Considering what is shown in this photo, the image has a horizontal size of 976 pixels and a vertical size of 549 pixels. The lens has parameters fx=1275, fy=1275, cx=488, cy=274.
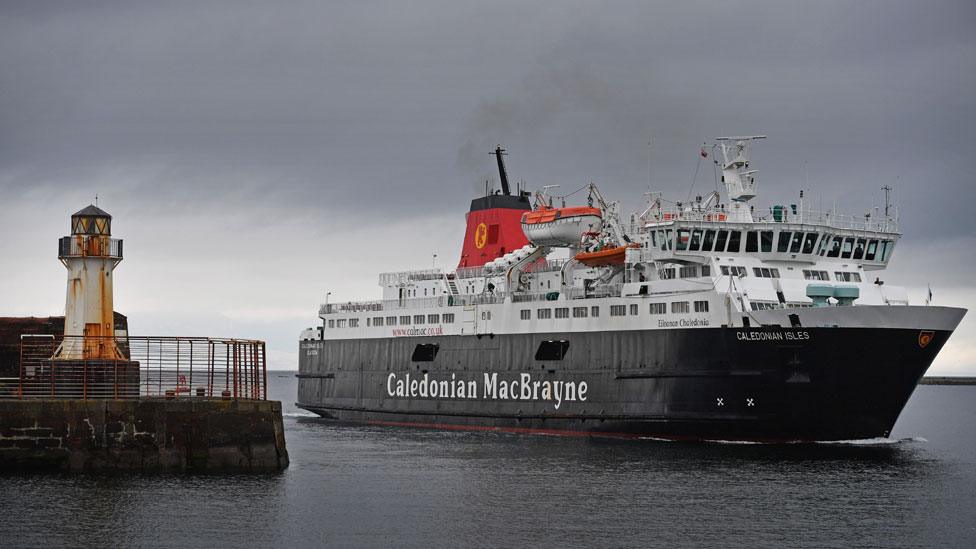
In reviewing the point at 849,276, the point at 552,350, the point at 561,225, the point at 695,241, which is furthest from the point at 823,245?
the point at 552,350

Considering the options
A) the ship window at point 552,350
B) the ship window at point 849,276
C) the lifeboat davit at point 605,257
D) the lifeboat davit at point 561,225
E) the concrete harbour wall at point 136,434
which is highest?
the lifeboat davit at point 561,225

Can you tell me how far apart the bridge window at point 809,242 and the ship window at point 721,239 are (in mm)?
2568

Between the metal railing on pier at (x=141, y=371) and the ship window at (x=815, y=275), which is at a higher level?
the ship window at (x=815, y=275)

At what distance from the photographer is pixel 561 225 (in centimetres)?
4659

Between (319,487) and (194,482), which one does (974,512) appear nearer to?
(319,487)

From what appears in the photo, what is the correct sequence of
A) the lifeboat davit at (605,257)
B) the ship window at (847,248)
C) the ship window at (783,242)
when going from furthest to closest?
1. the lifeboat davit at (605,257)
2. the ship window at (847,248)
3. the ship window at (783,242)

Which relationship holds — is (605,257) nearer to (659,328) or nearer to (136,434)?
(659,328)

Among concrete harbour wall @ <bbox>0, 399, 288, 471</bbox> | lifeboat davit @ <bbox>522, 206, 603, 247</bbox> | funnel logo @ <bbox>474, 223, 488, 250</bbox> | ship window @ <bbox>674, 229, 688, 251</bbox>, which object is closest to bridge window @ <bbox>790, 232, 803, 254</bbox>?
ship window @ <bbox>674, 229, 688, 251</bbox>

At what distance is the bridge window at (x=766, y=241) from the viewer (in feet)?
134

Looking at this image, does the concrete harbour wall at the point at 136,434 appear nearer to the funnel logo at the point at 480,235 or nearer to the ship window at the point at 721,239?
the ship window at the point at 721,239

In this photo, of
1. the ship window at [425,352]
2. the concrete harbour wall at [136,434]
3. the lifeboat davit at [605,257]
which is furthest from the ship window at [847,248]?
the concrete harbour wall at [136,434]

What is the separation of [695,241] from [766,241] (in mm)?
2273

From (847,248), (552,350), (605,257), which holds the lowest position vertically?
(552,350)

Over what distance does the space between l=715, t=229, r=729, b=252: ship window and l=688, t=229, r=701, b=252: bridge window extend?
0.57m
